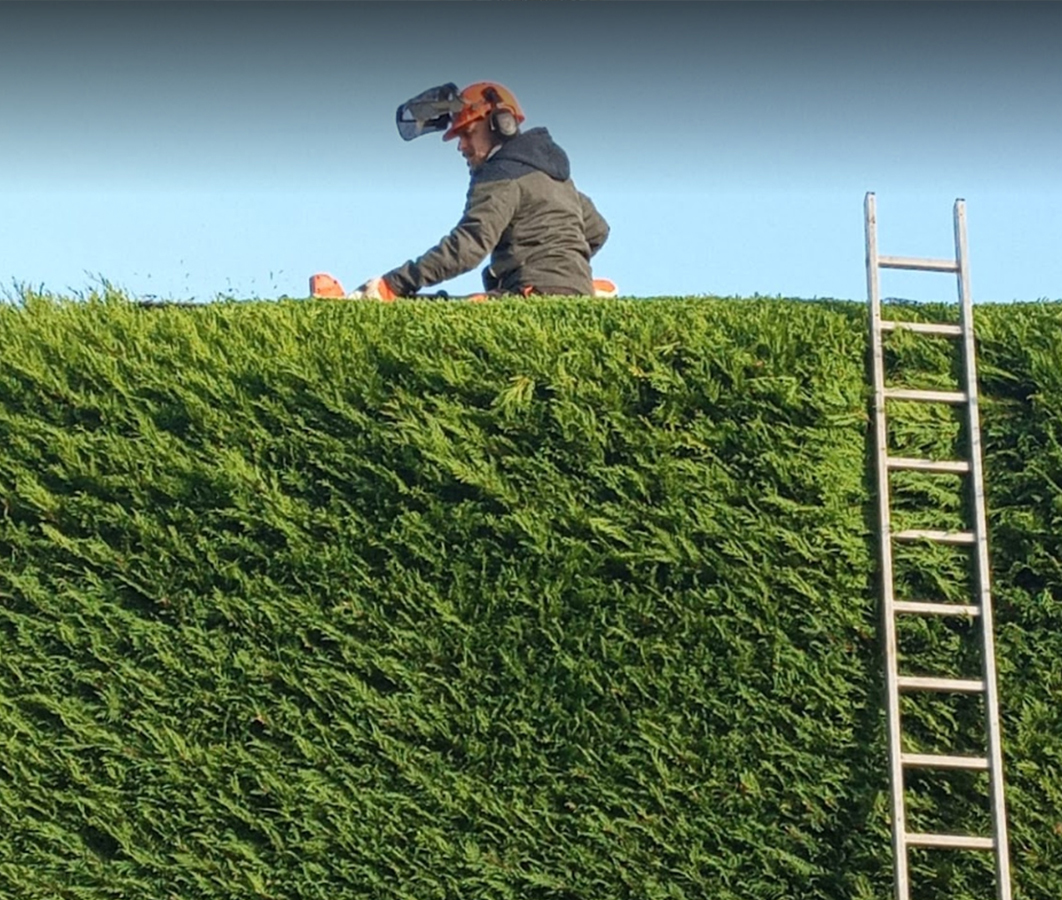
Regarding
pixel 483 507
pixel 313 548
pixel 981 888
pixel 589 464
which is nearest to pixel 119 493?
pixel 313 548

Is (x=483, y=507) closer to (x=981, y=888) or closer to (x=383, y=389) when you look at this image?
(x=383, y=389)

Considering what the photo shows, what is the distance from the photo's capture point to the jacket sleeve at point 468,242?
6113 mm

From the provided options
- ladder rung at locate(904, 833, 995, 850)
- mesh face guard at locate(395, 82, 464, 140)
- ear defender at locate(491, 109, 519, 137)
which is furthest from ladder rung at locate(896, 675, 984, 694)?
mesh face guard at locate(395, 82, 464, 140)

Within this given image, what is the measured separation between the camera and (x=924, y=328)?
4730 millimetres

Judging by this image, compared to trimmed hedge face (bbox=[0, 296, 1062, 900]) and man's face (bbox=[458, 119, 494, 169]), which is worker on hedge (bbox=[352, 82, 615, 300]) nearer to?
man's face (bbox=[458, 119, 494, 169])

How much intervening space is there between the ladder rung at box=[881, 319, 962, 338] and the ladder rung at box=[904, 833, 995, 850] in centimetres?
172

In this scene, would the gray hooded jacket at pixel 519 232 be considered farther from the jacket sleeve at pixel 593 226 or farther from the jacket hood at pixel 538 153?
the jacket sleeve at pixel 593 226

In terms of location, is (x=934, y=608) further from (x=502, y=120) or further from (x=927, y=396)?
(x=502, y=120)

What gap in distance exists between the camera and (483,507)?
4578 millimetres

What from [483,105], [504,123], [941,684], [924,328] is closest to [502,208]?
[504,123]

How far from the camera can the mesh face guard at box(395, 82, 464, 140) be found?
264 inches

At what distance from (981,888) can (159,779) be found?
2.78m

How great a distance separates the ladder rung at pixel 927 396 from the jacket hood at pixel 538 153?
2.51 m

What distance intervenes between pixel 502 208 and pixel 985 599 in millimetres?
2979
